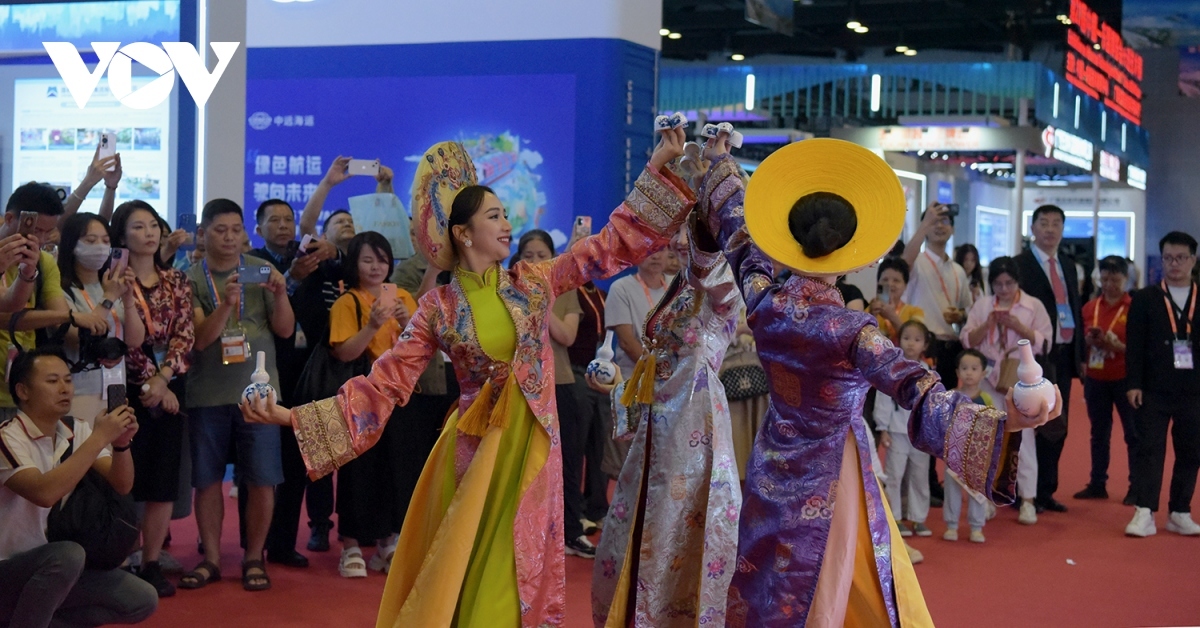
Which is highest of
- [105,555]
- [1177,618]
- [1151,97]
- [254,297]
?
[1151,97]

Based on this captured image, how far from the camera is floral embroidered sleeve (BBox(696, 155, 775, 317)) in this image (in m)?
2.73

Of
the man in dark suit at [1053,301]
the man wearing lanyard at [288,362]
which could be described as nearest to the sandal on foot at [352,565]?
the man wearing lanyard at [288,362]

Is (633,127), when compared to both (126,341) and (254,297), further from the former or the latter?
(126,341)

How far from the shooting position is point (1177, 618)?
4.29 m

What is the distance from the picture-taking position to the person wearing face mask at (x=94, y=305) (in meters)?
3.84

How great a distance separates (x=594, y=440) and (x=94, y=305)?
2.22 m

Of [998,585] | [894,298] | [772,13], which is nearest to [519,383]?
[998,585]

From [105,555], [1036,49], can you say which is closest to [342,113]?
[105,555]

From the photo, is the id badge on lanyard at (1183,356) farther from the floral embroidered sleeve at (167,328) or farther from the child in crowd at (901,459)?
the floral embroidered sleeve at (167,328)

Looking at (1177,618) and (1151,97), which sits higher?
(1151,97)

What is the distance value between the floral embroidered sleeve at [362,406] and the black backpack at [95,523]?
63 cm

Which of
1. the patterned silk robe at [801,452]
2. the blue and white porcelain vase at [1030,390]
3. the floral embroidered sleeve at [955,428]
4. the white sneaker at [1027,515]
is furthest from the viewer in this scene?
the white sneaker at [1027,515]

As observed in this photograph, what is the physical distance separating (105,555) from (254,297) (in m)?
1.49

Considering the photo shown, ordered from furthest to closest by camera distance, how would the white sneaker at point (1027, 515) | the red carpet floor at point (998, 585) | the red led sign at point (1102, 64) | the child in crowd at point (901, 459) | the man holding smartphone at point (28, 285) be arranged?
the red led sign at point (1102, 64)
the white sneaker at point (1027, 515)
the child in crowd at point (901, 459)
the red carpet floor at point (998, 585)
the man holding smartphone at point (28, 285)
